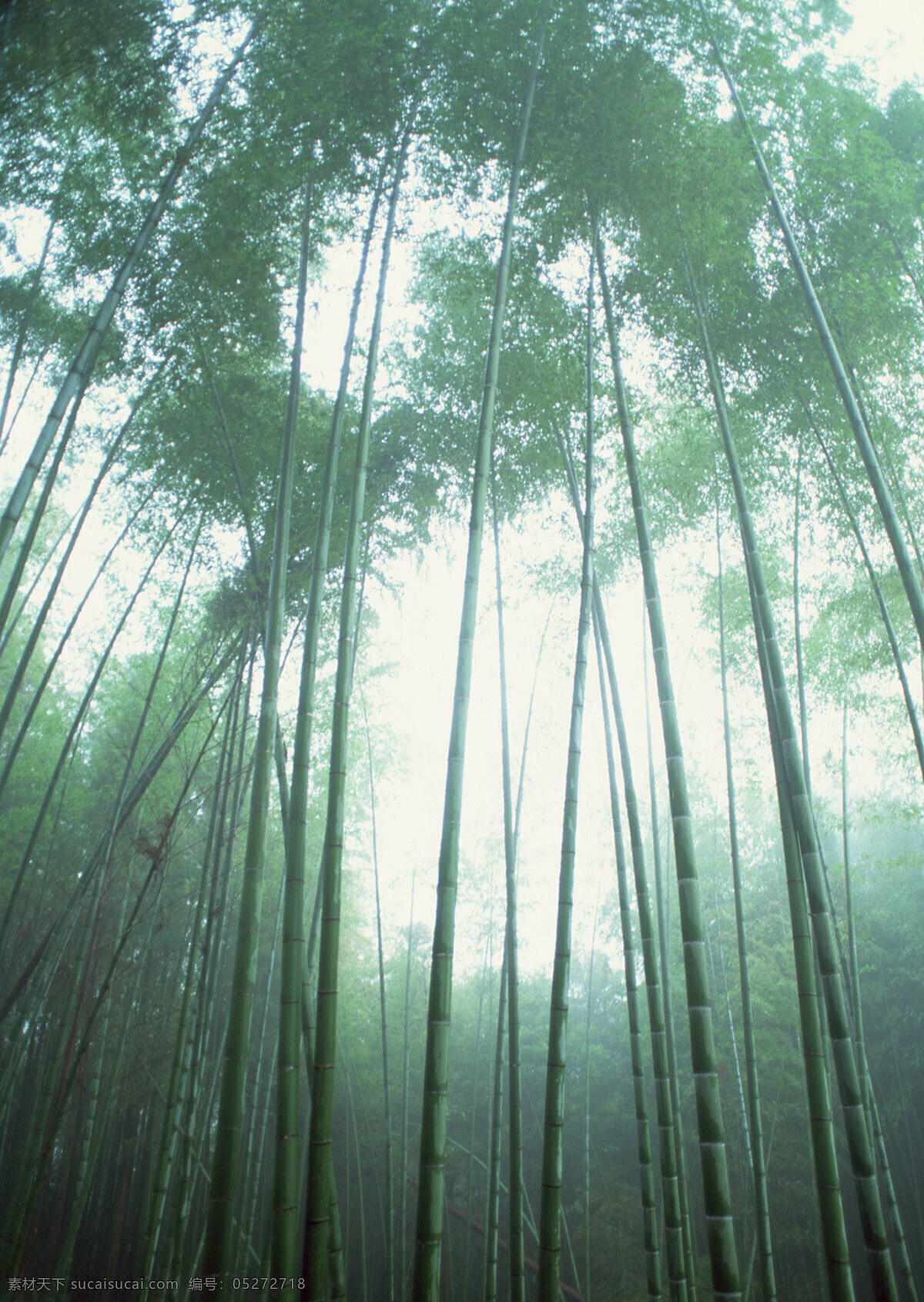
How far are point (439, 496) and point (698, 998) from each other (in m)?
3.58

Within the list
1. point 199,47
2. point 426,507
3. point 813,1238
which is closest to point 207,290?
point 199,47

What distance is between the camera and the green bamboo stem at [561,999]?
1.85m

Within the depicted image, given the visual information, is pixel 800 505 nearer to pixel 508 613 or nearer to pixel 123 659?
pixel 508 613

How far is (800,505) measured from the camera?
13.5 feet

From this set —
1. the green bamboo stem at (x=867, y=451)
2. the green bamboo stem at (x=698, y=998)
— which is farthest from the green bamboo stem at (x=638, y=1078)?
the green bamboo stem at (x=867, y=451)

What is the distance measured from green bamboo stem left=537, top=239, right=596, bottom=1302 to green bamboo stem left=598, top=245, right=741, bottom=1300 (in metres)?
0.40

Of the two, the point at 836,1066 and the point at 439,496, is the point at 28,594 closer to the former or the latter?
the point at 439,496

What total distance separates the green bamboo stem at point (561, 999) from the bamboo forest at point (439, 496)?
0.02m

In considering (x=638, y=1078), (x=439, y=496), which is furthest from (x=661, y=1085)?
(x=439, y=496)

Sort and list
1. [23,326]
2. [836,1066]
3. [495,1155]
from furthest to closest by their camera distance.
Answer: [495,1155] < [23,326] < [836,1066]

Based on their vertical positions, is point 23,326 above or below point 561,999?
above

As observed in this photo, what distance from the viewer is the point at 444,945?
5.57 feet

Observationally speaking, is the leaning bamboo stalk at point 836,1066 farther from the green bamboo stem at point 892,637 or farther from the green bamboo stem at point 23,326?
the green bamboo stem at point 23,326

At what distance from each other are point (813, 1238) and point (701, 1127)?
286 inches
